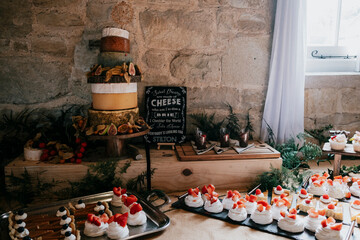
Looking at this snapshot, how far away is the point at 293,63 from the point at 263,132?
1.68 feet

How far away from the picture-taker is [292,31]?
6.50ft

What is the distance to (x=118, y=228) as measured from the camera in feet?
4.14

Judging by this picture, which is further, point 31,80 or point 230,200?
point 31,80

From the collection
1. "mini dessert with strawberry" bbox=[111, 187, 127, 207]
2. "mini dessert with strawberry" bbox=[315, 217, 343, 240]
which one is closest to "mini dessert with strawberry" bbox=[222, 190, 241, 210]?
"mini dessert with strawberry" bbox=[315, 217, 343, 240]

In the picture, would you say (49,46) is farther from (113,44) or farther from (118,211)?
(118,211)

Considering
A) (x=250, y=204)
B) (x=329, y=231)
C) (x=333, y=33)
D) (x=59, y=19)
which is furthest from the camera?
(x=333, y=33)

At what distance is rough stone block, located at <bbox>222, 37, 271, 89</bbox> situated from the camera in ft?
6.76

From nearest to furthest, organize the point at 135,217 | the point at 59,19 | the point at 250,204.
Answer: the point at 135,217 → the point at 250,204 → the point at 59,19

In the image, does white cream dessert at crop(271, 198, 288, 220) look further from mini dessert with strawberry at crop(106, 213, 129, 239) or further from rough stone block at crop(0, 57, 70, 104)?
rough stone block at crop(0, 57, 70, 104)

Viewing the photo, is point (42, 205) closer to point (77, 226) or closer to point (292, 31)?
point (77, 226)

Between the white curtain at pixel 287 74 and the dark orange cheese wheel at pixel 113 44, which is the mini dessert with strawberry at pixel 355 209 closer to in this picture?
the white curtain at pixel 287 74

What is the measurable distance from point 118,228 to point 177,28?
4.30 ft

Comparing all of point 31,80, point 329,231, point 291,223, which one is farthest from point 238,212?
point 31,80

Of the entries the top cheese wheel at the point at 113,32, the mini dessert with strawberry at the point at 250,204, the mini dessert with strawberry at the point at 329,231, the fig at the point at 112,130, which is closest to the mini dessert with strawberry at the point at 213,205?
the mini dessert with strawberry at the point at 250,204
